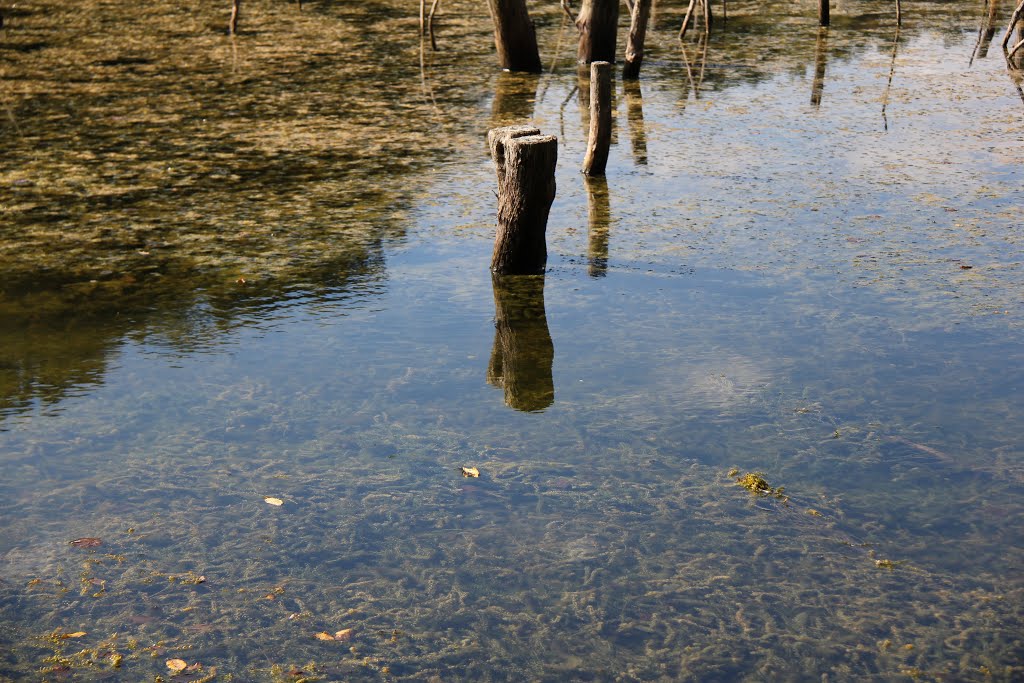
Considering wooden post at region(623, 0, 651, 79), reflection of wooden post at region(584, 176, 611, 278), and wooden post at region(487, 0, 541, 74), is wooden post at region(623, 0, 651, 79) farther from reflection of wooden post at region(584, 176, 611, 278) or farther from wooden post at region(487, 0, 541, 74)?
reflection of wooden post at region(584, 176, 611, 278)

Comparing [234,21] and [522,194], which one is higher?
[234,21]

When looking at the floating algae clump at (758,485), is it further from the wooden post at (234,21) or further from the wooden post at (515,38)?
the wooden post at (234,21)

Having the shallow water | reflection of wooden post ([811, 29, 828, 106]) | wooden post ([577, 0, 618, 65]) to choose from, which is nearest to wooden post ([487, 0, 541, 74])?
wooden post ([577, 0, 618, 65])

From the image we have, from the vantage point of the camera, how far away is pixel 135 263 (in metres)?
5.38

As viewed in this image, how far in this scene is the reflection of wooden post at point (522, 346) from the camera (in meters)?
4.18

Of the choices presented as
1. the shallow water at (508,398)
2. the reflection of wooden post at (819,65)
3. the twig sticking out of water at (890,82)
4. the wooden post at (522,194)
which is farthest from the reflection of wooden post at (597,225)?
the reflection of wooden post at (819,65)

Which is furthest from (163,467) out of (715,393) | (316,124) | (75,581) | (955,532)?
(316,124)

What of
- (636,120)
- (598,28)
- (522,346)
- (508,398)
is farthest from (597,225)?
(598,28)

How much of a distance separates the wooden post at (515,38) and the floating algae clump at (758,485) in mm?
6708

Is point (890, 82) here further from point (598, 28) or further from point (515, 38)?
point (515, 38)

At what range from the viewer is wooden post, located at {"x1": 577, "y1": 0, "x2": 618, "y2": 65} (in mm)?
9367

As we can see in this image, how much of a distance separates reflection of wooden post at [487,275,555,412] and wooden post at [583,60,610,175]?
159cm

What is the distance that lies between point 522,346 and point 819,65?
6.26 metres

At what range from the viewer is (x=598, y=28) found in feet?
31.1
